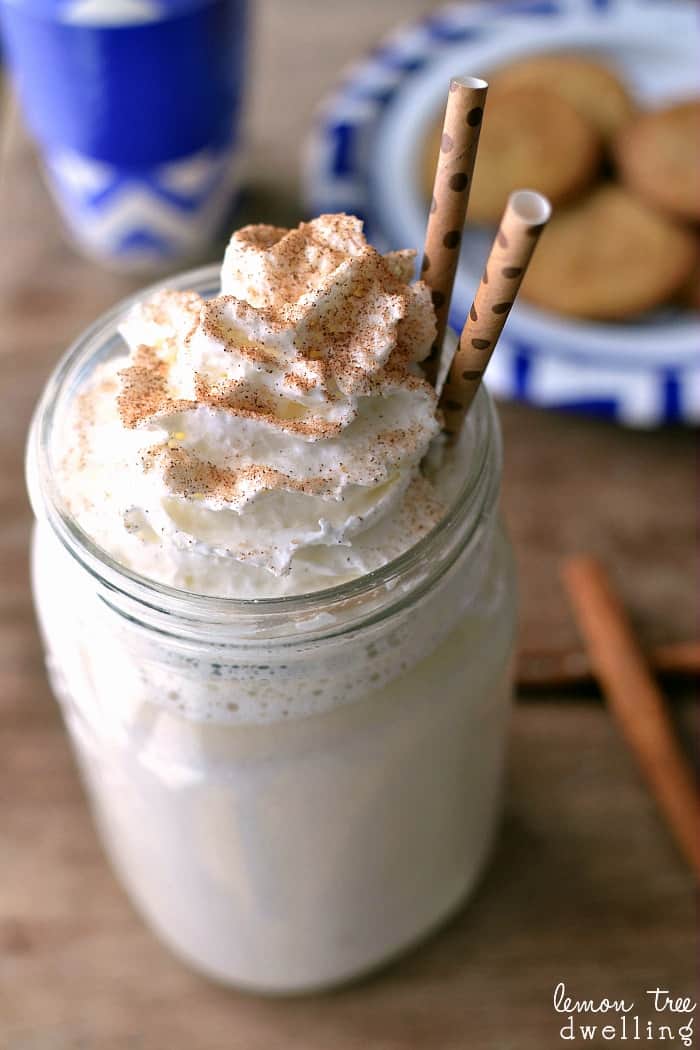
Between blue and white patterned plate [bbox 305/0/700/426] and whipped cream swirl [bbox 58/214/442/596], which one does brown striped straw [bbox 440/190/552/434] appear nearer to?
whipped cream swirl [bbox 58/214/442/596]

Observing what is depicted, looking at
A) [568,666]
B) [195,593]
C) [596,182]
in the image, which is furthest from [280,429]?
[596,182]

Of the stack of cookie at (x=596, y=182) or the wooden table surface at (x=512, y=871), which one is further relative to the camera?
the stack of cookie at (x=596, y=182)

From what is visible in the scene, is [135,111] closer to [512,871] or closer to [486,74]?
[486,74]

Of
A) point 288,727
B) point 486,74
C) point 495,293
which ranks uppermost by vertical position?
point 495,293

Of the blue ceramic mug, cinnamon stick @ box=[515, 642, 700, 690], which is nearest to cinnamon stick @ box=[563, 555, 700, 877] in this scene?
cinnamon stick @ box=[515, 642, 700, 690]

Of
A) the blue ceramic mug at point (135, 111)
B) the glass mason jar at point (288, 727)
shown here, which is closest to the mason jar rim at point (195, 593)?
the glass mason jar at point (288, 727)

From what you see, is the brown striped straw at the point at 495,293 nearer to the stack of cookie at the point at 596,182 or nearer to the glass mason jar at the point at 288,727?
the glass mason jar at the point at 288,727
